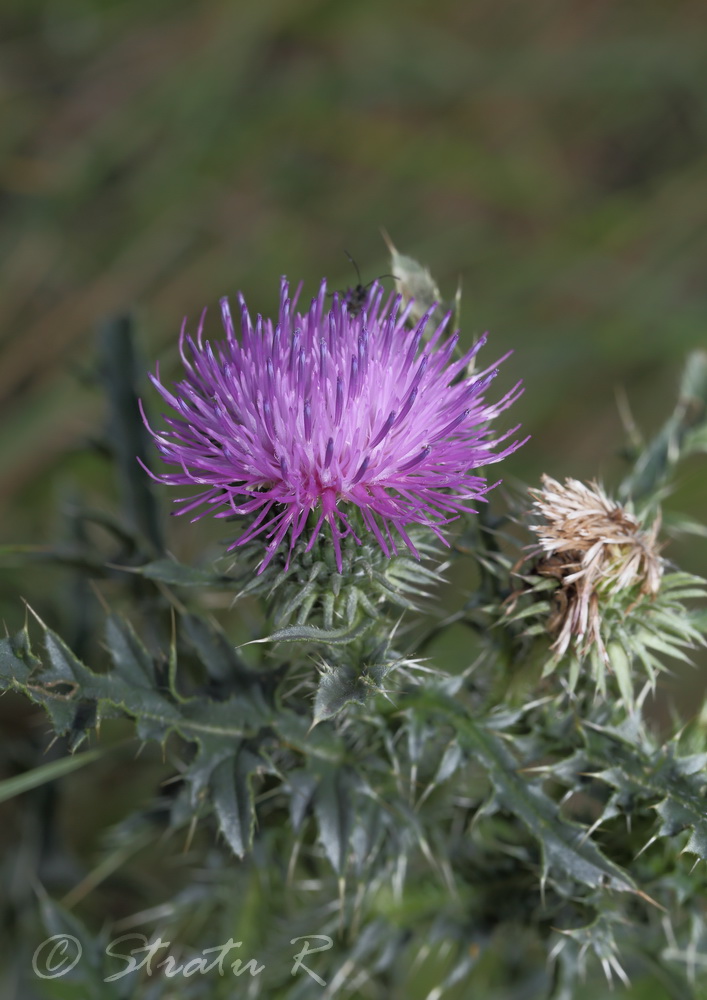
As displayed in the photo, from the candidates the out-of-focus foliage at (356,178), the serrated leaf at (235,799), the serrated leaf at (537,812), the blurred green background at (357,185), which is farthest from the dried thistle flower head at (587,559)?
the out-of-focus foliage at (356,178)

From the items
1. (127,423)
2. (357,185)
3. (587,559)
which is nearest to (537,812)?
(587,559)

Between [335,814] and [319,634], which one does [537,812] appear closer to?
[335,814]

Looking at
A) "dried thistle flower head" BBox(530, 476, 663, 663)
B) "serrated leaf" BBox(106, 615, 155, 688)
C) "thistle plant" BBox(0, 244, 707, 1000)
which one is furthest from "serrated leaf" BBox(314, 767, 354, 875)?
"dried thistle flower head" BBox(530, 476, 663, 663)

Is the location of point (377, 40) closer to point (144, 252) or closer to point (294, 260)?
point (294, 260)

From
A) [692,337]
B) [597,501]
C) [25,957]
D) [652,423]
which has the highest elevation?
[692,337]

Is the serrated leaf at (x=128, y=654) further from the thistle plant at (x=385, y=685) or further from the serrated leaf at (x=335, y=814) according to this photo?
the serrated leaf at (x=335, y=814)

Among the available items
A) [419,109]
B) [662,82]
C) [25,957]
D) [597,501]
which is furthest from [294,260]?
[25,957]
